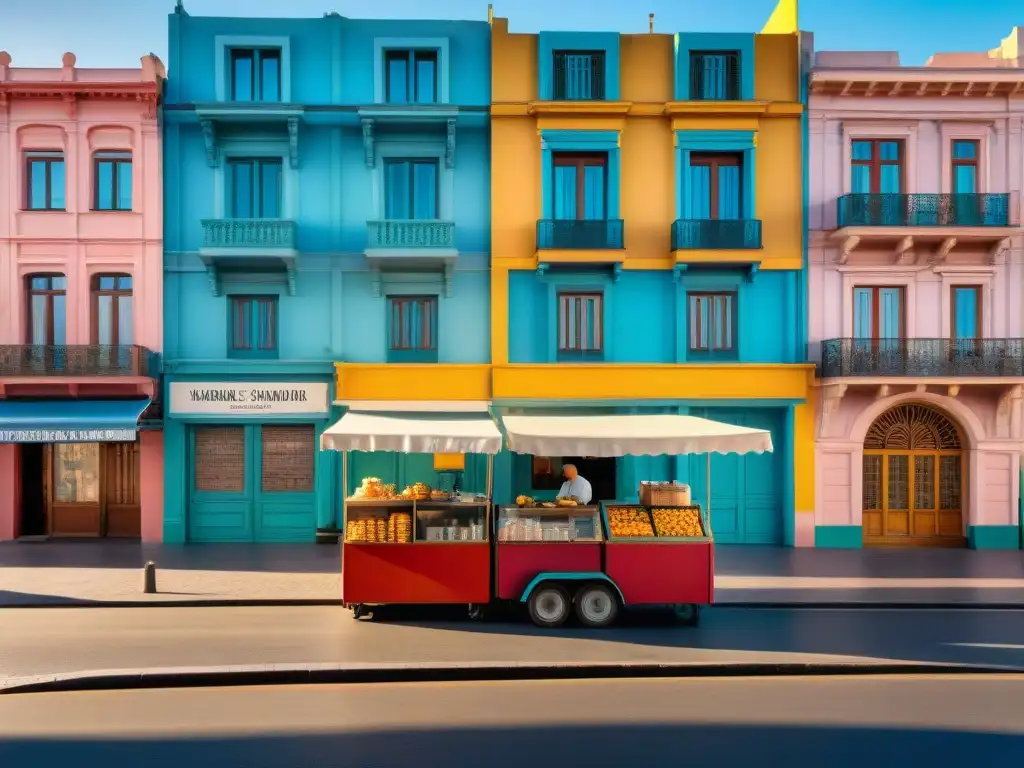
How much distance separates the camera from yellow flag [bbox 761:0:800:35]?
16578mm

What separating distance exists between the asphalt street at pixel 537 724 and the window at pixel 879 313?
33.6 ft

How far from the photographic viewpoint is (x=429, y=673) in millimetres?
7828

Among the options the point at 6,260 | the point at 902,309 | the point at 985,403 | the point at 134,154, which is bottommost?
the point at 985,403

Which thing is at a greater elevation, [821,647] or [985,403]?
[985,403]

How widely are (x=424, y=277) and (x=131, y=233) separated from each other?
269 inches

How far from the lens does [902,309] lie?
53.8 feet

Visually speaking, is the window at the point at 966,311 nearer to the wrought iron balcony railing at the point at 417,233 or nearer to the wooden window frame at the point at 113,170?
the wrought iron balcony railing at the point at 417,233

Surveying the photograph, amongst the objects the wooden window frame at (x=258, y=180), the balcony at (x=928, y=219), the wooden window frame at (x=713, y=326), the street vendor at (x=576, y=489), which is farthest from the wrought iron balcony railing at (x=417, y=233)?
the balcony at (x=928, y=219)

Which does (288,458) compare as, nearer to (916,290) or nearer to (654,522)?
(654,522)

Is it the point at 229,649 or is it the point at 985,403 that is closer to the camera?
the point at 229,649

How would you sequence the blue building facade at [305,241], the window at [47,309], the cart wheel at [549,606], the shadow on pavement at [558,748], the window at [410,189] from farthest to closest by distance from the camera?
1. the window at [410,189]
2. the window at [47,309]
3. the blue building facade at [305,241]
4. the cart wheel at [549,606]
5. the shadow on pavement at [558,748]

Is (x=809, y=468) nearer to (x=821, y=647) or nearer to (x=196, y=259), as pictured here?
(x=821, y=647)

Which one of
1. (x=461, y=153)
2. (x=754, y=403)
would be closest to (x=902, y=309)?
(x=754, y=403)

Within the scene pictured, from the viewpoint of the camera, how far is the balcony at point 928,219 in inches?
615
